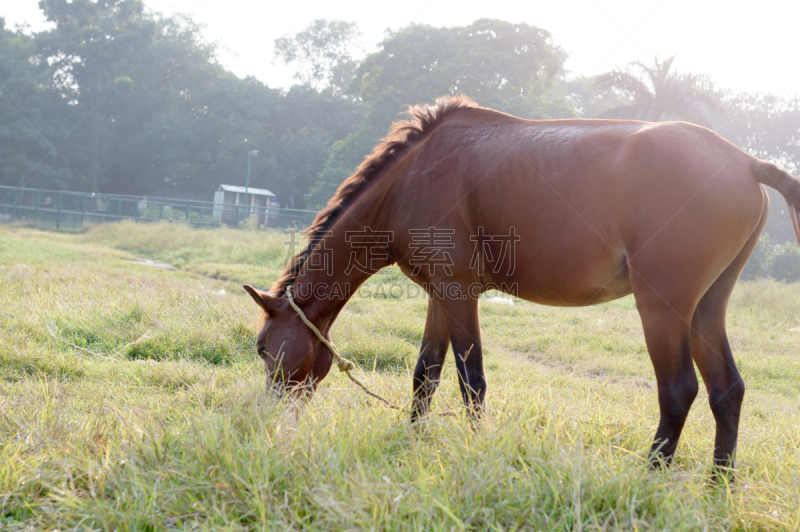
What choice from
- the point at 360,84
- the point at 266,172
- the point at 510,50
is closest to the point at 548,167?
the point at 510,50

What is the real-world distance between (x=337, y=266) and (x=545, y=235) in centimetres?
127

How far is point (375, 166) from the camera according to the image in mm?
3230

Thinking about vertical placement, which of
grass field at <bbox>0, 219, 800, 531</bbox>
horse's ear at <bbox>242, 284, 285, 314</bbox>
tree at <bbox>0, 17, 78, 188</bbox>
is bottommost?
grass field at <bbox>0, 219, 800, 531</bbox>

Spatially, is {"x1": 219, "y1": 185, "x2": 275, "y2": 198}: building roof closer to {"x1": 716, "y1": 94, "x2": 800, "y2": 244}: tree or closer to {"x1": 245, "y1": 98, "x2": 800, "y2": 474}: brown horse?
{"x1": 716, "y1": 94, "x2": 800, "y2": 244}: tree

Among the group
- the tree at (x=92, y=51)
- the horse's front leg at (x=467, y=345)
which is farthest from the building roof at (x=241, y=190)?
the horse's front leg at (x=467, y=345)

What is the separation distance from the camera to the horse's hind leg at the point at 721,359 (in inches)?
96.3

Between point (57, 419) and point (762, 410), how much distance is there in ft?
15.3

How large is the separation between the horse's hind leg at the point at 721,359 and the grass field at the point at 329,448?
0.46 ft

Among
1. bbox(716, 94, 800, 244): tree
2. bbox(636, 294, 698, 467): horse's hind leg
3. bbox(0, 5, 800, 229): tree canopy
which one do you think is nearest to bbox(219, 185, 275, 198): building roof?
bbox(0, 5, 800, 229): tree canopy

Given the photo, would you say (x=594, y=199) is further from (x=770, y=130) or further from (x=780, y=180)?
(x=770, y=130)

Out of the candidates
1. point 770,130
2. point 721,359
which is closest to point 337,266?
point 721,359

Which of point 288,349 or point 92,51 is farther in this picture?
point 92,51

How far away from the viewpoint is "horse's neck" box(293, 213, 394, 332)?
3107 mm

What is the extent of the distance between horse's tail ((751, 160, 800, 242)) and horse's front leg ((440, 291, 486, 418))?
1.47 meters
